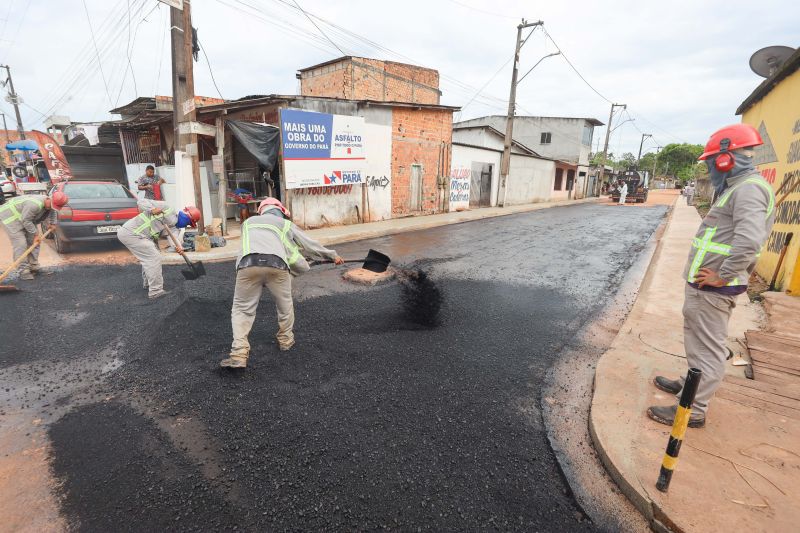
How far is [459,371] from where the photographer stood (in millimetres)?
3592

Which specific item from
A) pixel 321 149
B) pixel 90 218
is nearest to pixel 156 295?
pixel 90 218

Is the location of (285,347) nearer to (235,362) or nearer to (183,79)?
(235,362)

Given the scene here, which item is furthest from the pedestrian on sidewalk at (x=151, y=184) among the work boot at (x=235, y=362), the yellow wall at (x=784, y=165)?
the yellow wall at (x=784, y=165)

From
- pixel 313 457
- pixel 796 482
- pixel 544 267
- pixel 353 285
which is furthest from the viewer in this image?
pixel 544 267

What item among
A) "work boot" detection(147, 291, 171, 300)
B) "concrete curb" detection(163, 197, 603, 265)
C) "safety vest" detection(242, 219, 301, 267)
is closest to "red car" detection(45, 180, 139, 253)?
"concrete curb" detection(163, 197, 603, 265)

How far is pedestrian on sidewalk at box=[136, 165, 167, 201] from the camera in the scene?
35.3 ft

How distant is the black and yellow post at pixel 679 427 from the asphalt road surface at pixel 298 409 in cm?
47

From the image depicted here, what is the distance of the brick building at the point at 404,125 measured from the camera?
14.8 m

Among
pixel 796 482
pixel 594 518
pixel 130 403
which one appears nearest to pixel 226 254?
pixel 130 403

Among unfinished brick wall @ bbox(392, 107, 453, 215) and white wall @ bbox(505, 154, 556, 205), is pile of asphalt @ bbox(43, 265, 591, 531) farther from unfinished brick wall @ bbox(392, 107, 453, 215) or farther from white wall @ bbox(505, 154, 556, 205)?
white wall @ bbox(505, 154, 556, 205)

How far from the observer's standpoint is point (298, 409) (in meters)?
2.95

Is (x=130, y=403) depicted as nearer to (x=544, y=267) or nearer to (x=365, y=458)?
(x=365, y=458)

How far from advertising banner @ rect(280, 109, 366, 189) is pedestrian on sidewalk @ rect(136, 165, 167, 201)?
13.0 feet

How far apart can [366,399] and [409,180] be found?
13.3 m
